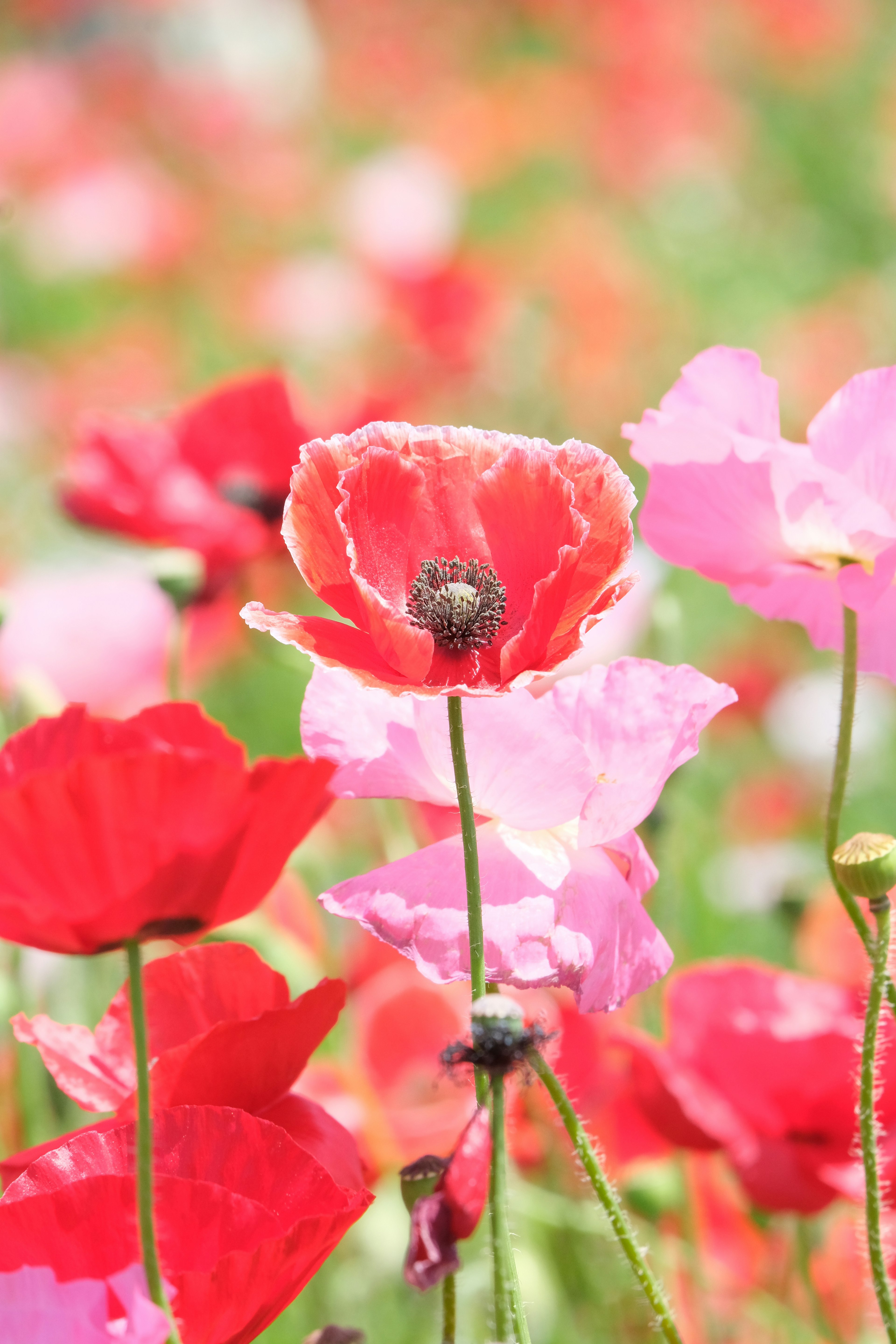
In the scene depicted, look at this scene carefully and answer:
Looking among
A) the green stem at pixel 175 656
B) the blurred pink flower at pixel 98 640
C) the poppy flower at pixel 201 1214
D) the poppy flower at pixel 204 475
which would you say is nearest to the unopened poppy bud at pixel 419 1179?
the poppy flower at pixel 201 1214

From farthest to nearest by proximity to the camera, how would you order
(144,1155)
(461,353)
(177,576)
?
(461,353) → (177,576) → (144,1155)

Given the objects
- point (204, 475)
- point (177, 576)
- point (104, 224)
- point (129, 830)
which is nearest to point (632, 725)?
point (129, 830)

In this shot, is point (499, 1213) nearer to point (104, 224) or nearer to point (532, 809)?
point (532, 809)

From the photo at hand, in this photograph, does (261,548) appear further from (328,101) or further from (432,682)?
(328,101)

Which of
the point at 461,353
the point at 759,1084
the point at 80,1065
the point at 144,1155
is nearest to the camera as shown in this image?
the point at 144,1155

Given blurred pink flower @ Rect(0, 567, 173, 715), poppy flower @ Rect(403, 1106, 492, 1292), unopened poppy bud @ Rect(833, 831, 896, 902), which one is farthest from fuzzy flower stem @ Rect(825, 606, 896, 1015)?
blurred pink flower @ Rect(0, 567, 173, 715)

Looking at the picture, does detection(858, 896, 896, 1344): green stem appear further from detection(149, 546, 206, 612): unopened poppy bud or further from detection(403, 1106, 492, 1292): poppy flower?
detection(149, 546, 206, 612): unopened poppy bud

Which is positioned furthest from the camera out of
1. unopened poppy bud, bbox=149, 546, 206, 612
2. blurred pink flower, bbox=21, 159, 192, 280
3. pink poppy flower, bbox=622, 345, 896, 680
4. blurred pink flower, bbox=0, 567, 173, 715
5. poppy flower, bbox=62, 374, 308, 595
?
blurred pink flower, bbox=21, 159, 192, 280
